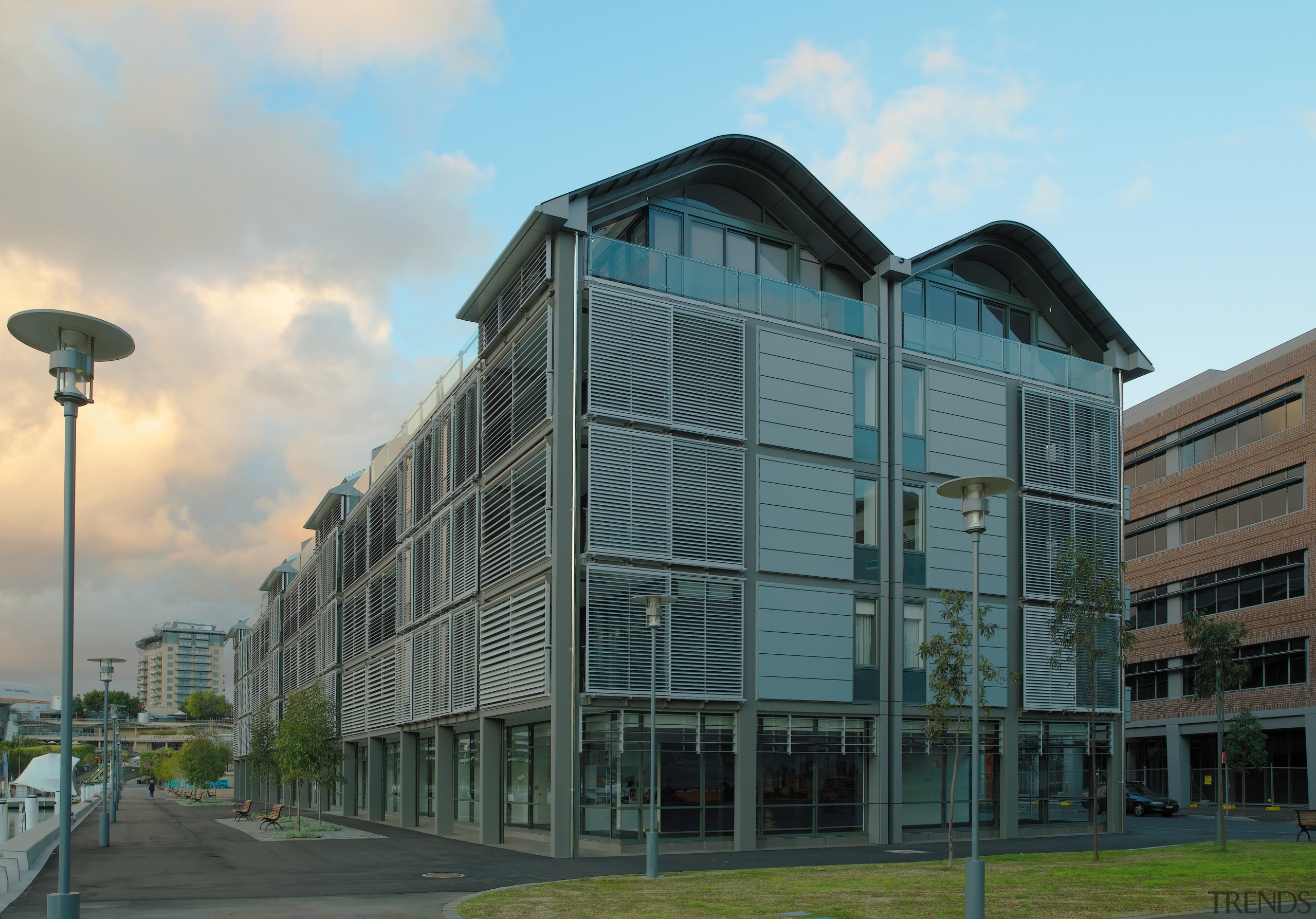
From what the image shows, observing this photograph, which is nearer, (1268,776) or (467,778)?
(467,778)

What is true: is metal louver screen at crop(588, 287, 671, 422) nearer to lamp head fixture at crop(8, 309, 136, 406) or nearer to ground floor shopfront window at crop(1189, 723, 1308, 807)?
lamp head fixture at crop(8, 309, 136, 406)

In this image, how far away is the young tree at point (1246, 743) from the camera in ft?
174

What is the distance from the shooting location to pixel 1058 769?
34.1 metres

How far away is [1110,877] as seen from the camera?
67.4 feet

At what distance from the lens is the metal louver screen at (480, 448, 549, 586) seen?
1104 inches

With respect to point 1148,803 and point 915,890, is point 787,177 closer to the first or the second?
point 915,890

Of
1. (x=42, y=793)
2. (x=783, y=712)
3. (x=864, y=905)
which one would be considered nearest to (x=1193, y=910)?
(x=864, y=905)

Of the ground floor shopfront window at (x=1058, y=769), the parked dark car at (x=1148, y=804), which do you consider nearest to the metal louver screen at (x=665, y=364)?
the ground floor shopfront window at (x=1058, y=769)

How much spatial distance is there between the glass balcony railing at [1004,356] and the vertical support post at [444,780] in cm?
1857

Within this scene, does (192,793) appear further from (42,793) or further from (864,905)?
(864,905)

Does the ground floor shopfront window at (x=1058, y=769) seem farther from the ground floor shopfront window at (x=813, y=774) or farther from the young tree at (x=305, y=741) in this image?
the young tree at (x=305, y=741)

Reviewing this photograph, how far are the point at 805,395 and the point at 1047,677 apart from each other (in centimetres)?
1097

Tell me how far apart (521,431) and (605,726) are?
7720mm

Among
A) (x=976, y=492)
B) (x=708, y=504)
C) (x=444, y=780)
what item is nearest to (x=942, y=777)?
(x=708, y=504)
